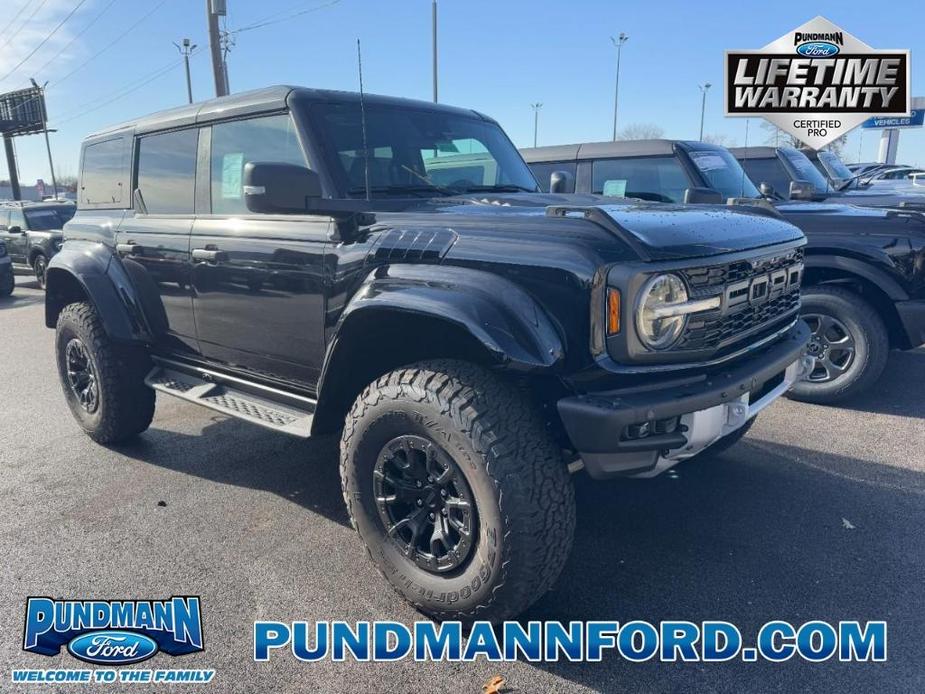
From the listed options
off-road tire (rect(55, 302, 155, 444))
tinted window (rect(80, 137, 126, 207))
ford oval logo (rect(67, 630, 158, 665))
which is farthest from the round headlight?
tinted window (rect(80, 137, 126, 207))

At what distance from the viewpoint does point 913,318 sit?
447 centimetres

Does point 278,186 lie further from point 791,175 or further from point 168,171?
point 791,175

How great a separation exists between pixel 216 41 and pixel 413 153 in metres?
12.4

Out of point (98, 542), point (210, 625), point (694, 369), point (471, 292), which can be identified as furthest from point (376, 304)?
point (98, 542)

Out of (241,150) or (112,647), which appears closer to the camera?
(112,647)

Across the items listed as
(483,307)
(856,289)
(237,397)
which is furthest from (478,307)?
(856,289)

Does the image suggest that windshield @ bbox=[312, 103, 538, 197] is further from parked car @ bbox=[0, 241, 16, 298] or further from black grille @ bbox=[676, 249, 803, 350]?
parked car @ bbox=[0, 241, 16, 298]

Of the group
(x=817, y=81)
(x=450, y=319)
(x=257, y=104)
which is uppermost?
(x=817, y=81)

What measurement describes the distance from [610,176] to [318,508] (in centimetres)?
479

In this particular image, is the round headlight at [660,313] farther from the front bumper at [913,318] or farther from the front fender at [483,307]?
the front bumper at [913,318]

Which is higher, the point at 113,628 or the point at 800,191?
the point at 800,191

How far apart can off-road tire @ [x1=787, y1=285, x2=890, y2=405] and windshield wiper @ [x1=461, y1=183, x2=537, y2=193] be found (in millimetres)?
2451

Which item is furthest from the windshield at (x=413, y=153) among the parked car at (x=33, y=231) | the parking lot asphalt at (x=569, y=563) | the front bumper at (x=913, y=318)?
the parked car at (x=33, y=231)

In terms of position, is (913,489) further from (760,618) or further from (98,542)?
(98,542)
